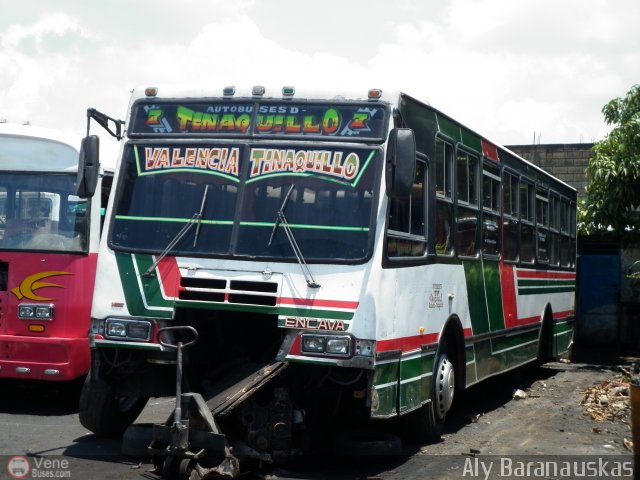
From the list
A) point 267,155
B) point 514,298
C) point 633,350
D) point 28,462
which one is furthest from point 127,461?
point 633,350

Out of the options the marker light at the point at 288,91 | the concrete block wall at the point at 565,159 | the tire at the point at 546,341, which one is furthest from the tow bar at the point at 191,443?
the concrete block wall at the point at 565,159

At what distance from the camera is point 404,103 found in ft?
27.6

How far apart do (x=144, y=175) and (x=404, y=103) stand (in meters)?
2.26

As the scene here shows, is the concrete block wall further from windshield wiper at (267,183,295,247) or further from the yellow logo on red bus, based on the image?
windshield wiper at (267,183,295,247)

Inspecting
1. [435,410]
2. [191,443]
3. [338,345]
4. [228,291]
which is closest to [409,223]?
[338,345]

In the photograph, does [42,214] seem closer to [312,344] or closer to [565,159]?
[312,344]

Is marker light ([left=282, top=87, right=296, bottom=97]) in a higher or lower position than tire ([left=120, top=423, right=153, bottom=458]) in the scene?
higher

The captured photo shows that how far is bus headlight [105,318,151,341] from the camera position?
7.99 m

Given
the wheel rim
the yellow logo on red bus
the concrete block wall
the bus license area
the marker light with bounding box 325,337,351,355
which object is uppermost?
the concrete block wall

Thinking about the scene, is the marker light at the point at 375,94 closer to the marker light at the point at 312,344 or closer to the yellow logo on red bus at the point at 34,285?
the marker light at the point at 312,344

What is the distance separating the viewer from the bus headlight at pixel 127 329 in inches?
315

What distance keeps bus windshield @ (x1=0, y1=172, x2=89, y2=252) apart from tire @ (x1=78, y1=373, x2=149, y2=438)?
82.5 inches

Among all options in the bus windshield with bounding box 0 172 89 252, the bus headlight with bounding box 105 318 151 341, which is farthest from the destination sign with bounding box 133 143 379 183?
the bus windshield with bounding box 0 172 89 252

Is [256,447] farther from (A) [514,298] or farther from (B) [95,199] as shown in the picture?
(A) [514,298]
